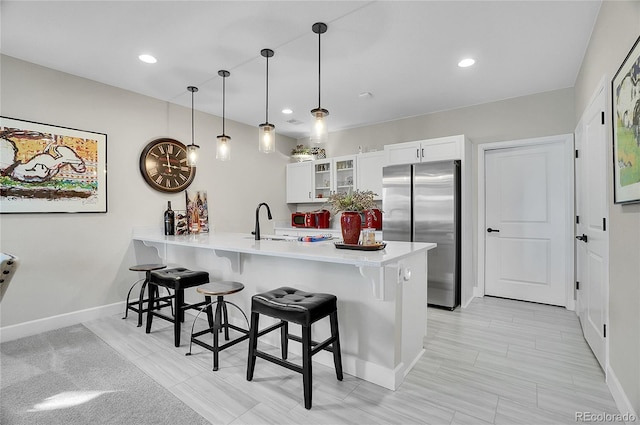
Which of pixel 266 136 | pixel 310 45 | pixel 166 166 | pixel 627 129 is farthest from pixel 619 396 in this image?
→ pixel 166 166

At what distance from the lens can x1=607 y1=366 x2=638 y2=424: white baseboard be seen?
169 centimetres

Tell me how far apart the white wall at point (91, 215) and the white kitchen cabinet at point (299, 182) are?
1370 millimetres

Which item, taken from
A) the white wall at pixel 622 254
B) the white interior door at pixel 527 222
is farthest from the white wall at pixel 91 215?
the white interior door at pixel 527 222

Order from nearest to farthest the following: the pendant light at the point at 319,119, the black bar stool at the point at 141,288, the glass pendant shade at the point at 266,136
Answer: the pendant light at the point at 319,119, the glass pendant shade at the point at 266,136, the black bar stool at the point at 141,288

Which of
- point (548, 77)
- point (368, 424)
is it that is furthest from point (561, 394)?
point (548, 77)

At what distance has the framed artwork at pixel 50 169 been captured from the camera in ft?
9.57

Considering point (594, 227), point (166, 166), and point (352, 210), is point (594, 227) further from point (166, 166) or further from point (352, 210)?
point (166, 166)

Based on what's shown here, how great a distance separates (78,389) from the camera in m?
2.11

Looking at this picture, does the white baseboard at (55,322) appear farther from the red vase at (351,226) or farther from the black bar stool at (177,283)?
the red vase at (351,226)

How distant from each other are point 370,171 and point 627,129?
3304mm

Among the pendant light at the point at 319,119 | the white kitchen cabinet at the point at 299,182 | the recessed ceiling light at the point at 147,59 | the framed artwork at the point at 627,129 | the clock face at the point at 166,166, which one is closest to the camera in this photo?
the framed artwork at the point at 627,129

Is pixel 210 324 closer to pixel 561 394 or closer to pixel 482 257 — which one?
pixel 561 394

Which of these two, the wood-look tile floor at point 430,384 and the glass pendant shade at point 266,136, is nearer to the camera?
the wood-look tile floor at point 430,384

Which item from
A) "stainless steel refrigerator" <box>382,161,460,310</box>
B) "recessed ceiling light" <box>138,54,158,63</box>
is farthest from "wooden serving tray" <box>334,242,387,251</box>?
"recessed ceiling light" <box>138,54,158,63</box>
